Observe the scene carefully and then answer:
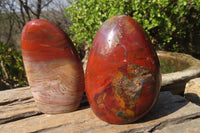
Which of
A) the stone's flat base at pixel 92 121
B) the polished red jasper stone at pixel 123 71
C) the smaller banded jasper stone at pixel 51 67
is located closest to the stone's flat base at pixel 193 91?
the stone's flat base at pixel 92 121

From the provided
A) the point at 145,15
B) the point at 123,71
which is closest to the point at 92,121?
the point at 123,71

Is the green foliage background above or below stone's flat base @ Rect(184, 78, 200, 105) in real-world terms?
above

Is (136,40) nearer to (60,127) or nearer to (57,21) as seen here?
(60,127)

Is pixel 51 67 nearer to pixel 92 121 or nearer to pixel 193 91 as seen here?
pixel 92 121

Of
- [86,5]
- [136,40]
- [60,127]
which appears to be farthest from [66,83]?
[86,5]

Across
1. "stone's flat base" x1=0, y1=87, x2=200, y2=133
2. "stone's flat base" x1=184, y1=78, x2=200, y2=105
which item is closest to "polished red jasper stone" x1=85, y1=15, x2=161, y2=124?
"stone's flat base" x1=0, y1=87, x2=200, y2=133

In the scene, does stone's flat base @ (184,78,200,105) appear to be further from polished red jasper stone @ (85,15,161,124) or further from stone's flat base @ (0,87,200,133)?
polished red jasper stone @ (85,15,161,124)

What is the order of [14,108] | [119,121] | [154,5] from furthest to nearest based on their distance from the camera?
[154,5] < [14,108] < [119,121]
